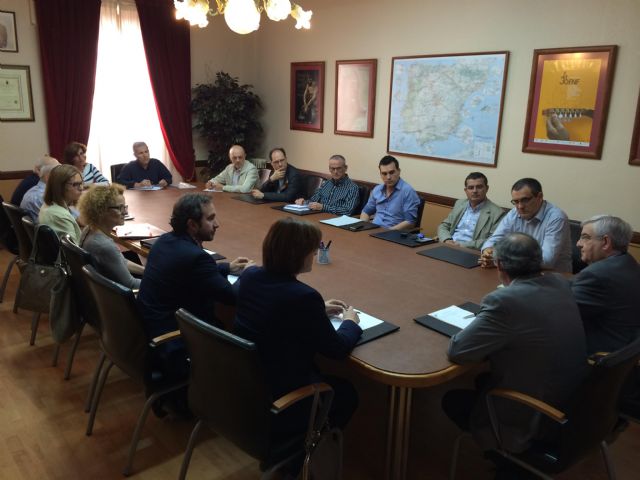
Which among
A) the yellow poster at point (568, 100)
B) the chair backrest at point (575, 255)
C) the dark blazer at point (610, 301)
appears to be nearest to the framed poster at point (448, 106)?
the yellow poster at point (568, 100)

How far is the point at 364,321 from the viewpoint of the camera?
6.97ft

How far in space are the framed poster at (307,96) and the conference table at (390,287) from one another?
222 centimetres

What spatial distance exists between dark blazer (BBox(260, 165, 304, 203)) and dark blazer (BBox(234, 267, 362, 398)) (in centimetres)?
299

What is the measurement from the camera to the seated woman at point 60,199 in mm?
3109

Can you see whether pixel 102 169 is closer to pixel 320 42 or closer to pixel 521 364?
pixel 320 42

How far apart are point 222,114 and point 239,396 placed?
208 inches

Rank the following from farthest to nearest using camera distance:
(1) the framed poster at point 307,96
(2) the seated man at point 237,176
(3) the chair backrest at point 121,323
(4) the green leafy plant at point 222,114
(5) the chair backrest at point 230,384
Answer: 1. (4) the green leafy plant at point 222,114
2. (1) the framed poster at point 307,96
3. (2) the seated man at point 237,176
4. (3) the chair backrest at point 121,323
5. (5) the chair backrest at point 230,384

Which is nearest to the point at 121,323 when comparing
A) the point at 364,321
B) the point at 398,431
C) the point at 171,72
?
the point at 364,321

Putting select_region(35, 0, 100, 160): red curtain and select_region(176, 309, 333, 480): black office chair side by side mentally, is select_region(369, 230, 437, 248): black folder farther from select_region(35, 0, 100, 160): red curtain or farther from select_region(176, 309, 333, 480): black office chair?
select_region(35, 0, 100, 160): red curtain

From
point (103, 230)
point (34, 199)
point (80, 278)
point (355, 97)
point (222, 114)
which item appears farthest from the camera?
point (222, 114)

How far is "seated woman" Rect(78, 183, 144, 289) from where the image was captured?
2.51m

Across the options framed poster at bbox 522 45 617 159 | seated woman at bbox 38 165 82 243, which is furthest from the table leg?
framed poster at bbox 522 45 617 159

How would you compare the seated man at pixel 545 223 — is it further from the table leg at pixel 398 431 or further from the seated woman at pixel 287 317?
the seated woman at pixel 287 317

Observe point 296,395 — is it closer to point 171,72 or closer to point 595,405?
point 595,405
